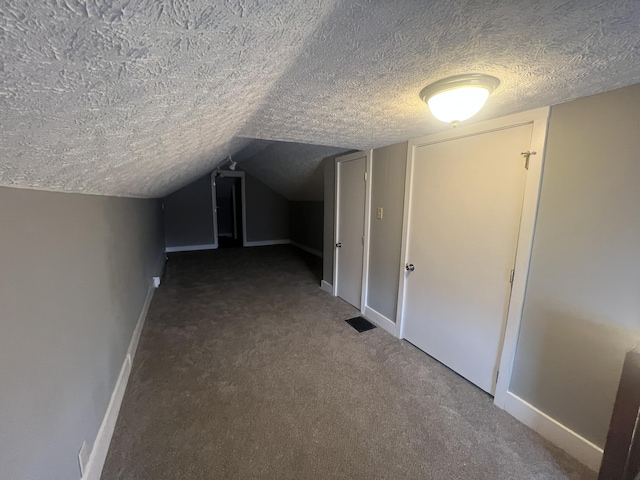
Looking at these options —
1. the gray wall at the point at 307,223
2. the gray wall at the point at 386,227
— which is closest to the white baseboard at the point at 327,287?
the gray wall at the point at 386,227

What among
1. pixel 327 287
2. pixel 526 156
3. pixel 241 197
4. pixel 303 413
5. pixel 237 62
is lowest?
Result: pixel 303 413

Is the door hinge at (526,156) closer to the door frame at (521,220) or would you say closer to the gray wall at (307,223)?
the door frame at (521,220)

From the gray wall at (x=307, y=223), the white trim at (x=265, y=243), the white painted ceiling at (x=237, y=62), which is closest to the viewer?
the white painted ceiling at (x=237, y=62)

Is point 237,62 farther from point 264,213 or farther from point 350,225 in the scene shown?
point 264,213

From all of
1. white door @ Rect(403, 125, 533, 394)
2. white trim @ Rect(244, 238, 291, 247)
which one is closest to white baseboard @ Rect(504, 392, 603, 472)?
white door @ Rect(403, 125, 533, 394)

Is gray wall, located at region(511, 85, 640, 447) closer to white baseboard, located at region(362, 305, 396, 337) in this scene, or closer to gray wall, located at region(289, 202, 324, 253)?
white baseboard, located at region(362, 305, 396, 337)

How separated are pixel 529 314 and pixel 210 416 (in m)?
2.07

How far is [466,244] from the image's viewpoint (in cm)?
195

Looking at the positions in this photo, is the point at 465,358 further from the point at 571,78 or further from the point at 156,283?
the point at 156,283

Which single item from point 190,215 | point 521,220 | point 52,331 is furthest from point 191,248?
point 521,220

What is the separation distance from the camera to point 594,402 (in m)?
1.37

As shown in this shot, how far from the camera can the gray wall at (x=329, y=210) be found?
356 cm

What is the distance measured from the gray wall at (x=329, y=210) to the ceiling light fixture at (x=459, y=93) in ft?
7.55

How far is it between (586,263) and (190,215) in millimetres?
6903
